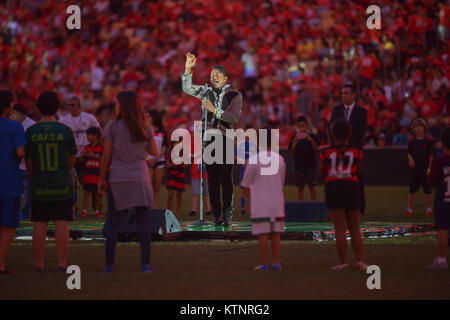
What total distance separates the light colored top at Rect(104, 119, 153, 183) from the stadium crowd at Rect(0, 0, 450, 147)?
13180 mm

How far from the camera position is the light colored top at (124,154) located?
846 cm

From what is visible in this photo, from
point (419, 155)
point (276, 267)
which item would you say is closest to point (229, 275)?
point (276, 267)

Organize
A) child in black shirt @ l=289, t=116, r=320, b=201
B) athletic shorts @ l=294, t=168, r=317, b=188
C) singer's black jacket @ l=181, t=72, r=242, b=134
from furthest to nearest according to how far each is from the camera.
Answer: athletic shorts @ l=294, t=168, r=317, b=188
child in black shirt @ l=289, t=116, r=320, b=201
singer's black jacket @ l=181, t=72, r=242, b=134

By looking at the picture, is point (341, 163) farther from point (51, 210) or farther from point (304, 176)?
point (304, 176)

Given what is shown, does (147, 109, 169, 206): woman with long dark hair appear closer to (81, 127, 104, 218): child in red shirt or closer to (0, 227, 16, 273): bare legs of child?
(81, 127, 104, 218): child in red shirt

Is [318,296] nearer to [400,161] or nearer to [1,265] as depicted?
[1,265]

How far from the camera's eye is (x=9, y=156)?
346 inches

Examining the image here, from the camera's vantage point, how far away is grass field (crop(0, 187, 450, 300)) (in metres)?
7.37

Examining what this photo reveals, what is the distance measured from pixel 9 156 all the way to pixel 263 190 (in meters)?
2.56

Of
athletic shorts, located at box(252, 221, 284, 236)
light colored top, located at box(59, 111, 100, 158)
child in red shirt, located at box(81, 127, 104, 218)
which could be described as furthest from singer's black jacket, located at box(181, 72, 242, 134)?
light colored top, located at box(59, 111, 100, 158)

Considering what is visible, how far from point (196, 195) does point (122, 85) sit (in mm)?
11160

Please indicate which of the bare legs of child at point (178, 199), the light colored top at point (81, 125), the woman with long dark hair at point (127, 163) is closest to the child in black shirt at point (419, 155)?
the bare legs of child at point (178, 199)

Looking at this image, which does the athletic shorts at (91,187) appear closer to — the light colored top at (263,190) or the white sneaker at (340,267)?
the light colored top at (263,190)

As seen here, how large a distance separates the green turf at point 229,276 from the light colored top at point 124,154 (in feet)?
3.13
